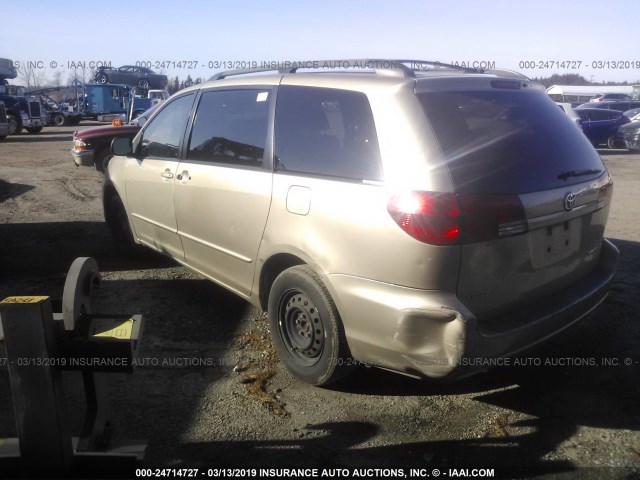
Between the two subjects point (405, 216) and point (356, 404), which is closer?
point (405, 216)

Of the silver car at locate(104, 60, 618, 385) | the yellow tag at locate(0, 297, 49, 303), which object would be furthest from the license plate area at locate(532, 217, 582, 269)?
the yellow tag at locate(0, 297, 49, 303)

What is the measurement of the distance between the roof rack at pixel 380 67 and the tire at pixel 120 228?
7.32ft

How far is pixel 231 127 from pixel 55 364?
2.28m

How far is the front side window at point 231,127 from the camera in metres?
3.79

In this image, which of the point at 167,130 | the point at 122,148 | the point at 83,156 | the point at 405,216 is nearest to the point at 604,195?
the point at 405,216

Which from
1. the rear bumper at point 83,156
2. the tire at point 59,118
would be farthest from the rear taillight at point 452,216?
the tire at point 59,118

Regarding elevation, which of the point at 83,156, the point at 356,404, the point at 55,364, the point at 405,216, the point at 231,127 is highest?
the point at 231,127

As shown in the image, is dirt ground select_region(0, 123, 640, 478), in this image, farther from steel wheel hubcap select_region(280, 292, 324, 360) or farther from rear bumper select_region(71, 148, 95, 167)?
rear bumper select_region(71, 148, 95, 167)

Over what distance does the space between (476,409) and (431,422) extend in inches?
12.3

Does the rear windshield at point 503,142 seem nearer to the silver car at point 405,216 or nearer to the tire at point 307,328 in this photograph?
the silver car at point 405,216

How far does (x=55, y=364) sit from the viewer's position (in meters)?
2.26

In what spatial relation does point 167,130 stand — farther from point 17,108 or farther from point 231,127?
point 17,108

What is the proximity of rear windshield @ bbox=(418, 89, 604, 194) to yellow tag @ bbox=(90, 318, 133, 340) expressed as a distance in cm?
162

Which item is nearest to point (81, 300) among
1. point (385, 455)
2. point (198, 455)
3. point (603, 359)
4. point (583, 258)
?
point (198, 455)
